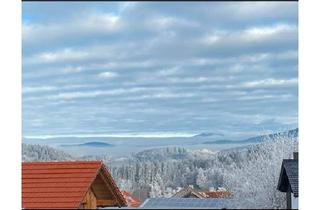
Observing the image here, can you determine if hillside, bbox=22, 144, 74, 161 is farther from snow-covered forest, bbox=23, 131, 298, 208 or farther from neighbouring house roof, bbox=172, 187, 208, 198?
neighbouring house roof, bbox=172, 187, 208, 198

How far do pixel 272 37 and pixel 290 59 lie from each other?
0.52ft

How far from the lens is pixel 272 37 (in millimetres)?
2350

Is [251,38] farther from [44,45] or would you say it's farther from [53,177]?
[53,177]

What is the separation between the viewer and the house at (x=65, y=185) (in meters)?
2.56

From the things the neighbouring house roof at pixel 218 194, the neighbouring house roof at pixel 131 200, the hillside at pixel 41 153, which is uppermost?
the hillside at pixel 41 153

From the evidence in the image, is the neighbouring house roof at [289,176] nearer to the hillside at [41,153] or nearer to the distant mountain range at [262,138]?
the distant mountain range at [262,138]

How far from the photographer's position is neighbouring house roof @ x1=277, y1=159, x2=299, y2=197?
2.37m

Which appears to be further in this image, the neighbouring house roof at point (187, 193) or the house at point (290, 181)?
the neighbouring house roof at point (187, 193)

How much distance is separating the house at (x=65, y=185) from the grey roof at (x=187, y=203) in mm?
232

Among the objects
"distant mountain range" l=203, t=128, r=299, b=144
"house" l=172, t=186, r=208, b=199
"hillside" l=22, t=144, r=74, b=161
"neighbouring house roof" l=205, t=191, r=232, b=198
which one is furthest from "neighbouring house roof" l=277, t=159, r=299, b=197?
"hillside" l=22, t=144, r=74, b=161

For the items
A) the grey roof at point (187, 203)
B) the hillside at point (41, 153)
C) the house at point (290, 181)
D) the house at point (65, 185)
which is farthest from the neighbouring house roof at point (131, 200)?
the house at point (290, 181)

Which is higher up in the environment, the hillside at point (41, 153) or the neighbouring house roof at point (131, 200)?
the hillside at point (41, 153)

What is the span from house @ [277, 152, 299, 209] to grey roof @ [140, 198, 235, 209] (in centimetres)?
25
